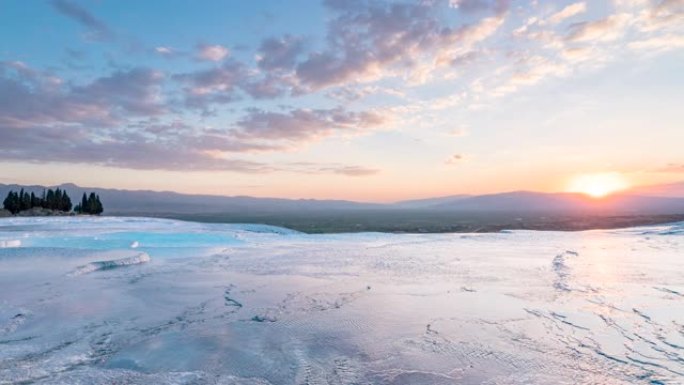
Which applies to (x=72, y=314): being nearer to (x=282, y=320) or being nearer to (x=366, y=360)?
(x=282, y=320)

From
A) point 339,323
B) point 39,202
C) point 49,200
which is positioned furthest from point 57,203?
point 339,323

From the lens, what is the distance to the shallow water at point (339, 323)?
5141mm

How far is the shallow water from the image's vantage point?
202 inches

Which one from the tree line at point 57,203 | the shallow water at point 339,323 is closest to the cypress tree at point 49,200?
the tree line at point 57,203

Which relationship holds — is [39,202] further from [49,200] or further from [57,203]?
[57,203]

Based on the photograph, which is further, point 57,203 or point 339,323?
point 57,203

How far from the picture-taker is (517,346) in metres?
6.08

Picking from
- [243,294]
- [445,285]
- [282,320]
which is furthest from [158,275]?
[445,285]

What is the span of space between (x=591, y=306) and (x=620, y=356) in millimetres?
3087

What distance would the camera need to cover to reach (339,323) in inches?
289

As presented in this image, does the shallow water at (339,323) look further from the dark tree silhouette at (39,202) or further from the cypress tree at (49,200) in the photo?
the cypress tree at (49,200)

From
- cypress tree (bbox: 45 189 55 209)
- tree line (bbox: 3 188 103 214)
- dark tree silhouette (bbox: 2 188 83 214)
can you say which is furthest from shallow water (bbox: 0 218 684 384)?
cypress tree (bbox: 45 189 55 209)

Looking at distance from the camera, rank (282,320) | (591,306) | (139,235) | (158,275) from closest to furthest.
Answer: (282,320) < (591,306) < (158,275) < (139,235)

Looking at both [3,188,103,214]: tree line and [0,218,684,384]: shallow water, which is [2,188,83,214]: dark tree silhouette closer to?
[3,188,103,214]: tree line
